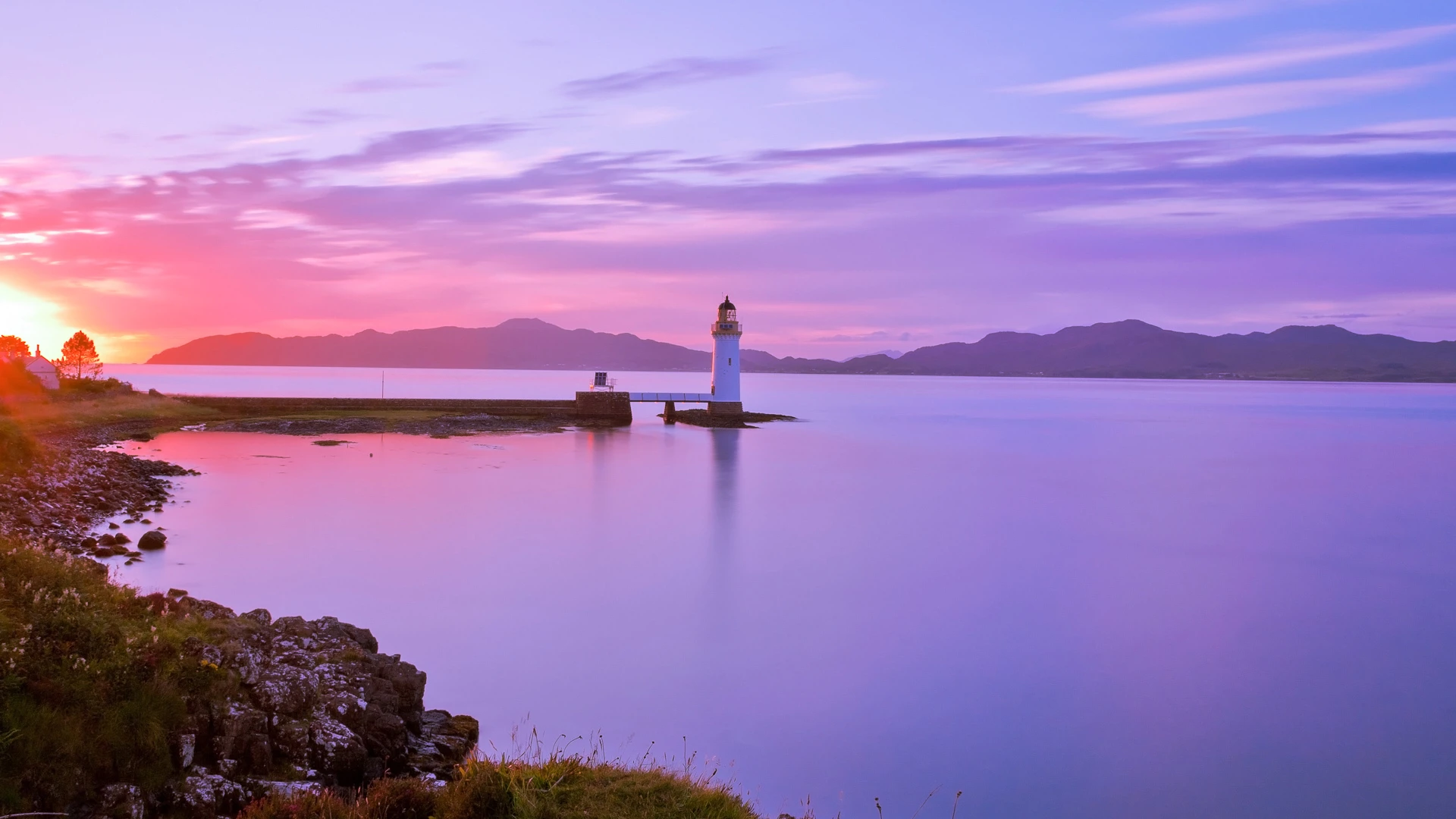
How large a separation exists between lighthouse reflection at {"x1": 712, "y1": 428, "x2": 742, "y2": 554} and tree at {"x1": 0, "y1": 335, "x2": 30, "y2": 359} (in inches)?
1567

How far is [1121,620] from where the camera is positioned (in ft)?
52.3

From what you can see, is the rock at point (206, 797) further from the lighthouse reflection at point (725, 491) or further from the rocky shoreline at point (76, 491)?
the lighthouse reflection at point (725, 491)

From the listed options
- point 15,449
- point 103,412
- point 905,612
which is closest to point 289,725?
point 905,612

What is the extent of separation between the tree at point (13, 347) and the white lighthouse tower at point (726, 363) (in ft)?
127

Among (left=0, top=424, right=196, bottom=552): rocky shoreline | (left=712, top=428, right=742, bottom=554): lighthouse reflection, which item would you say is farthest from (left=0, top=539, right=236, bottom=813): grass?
(left=712, top=428, right=742, bottom=554): lighthouse reflection

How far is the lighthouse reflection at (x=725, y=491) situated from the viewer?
24.0m

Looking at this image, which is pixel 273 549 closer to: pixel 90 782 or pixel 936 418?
pixel 90 782

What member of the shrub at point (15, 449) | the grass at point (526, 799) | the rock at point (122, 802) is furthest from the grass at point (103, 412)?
the grass at point (526, 799)

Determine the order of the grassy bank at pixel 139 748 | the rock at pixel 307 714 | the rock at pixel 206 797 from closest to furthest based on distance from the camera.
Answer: the grassy bank at pixel 139 748
the rock at pixel 206 797
the rock at pixel 307 714

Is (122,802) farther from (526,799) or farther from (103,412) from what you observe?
(103,412)

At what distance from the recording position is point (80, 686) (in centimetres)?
654

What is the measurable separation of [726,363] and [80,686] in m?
50.2

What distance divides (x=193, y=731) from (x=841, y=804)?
5.61 metres

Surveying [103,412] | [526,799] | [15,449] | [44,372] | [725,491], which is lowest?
[725,491]
